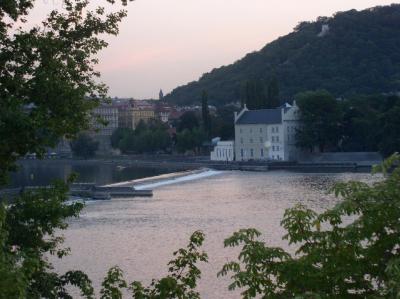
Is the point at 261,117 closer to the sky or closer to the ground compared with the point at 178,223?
closer to the sky

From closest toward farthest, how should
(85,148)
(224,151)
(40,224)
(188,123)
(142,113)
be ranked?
(40,224) < (224,151) < (188,123) < (85,148) < (142,113)

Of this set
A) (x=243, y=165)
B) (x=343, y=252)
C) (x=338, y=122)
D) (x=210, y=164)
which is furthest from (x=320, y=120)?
(x=343, y=252)

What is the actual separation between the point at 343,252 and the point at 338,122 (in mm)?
45918

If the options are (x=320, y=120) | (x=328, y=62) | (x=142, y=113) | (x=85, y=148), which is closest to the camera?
(x=320, y=120)

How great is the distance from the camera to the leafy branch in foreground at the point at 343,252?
13.5ft

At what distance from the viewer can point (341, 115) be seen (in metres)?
49.3

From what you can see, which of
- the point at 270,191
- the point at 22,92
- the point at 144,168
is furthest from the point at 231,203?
the point at 144,168

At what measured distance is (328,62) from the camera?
315 feet

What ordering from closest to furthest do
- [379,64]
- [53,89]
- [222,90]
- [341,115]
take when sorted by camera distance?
[53,89]
[341,115]
[379,64]
[222,90]

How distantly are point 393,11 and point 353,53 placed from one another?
56.4 feet

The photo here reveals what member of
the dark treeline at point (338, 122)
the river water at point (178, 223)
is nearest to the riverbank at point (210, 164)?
the dark treeline at point (338, 122)

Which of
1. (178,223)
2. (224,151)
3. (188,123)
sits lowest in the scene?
(178,223)

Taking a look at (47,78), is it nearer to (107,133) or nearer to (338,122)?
(338,122)

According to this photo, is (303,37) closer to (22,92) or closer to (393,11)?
(393,11)
